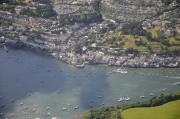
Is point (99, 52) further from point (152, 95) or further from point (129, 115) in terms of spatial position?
point (129, 115)

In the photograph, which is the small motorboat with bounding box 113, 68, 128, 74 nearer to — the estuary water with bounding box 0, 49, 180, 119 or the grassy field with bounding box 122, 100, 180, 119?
the estuary water with bounding box 0, 49, 180, 119

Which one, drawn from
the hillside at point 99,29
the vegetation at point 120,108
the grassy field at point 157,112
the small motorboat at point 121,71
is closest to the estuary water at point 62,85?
the small motorboat at point 121,71

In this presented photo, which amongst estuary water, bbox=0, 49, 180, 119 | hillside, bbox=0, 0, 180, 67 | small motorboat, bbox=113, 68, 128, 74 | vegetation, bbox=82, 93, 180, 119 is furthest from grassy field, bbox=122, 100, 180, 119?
hillside, bbox=0, 0, 180, 67

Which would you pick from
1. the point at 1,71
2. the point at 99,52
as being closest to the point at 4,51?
the point at 1,71

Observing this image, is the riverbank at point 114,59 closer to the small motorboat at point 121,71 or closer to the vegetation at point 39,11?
the small motorboat at point 121,71

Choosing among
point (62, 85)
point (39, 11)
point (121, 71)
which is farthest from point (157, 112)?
point (39, 11)
